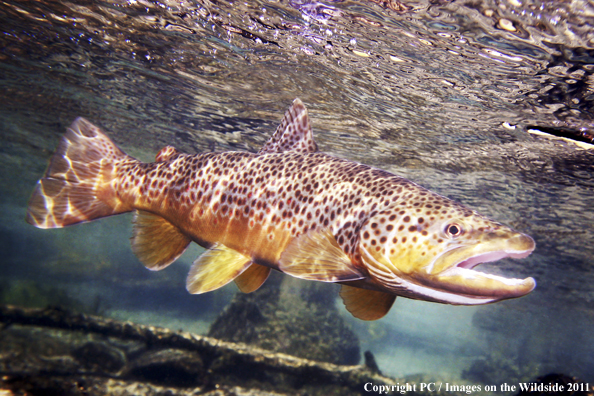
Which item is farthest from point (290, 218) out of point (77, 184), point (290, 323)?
point (290, 323)

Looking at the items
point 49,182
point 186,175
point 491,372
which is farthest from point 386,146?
point 491,372

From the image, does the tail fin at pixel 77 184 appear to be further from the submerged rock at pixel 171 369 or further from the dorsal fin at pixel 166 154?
the submerged rock at pixel 171 369

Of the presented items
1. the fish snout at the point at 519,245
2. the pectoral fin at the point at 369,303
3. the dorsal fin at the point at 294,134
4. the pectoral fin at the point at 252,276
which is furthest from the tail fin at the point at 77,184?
the fish snout at the point at 519,245

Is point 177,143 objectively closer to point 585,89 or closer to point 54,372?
point 54,372

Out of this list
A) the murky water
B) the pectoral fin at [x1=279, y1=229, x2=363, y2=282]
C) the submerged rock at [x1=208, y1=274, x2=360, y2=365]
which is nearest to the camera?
the pectoral fin at [x1=279, y1=229, x2=363, y2=282]

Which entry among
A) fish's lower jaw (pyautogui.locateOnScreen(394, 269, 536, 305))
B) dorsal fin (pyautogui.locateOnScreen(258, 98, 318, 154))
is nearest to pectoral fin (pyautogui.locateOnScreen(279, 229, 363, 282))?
fish's lower jaw (pyautogui.locateOnScreen(394, 269, 536, 305))

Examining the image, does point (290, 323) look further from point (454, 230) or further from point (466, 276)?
point (466, 276)

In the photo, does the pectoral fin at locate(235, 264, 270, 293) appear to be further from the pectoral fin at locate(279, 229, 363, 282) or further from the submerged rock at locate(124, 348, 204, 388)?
the submerged rock at locate(124, 348, 204, 388)
